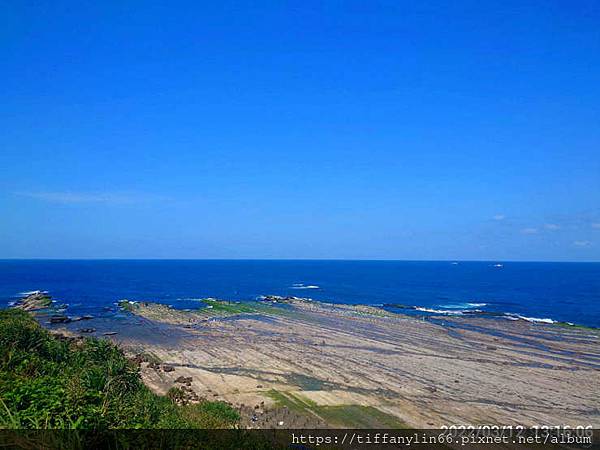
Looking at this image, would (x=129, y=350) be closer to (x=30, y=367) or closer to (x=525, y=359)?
(x=30, y=367)

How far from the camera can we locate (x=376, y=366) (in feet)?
124

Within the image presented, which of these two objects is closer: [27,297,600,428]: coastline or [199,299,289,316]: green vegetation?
[27,297,600,428]: coastline

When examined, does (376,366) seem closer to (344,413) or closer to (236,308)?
(344,413)

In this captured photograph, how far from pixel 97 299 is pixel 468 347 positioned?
77146 mm

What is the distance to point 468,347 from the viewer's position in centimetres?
4778

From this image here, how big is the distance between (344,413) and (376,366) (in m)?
13.0

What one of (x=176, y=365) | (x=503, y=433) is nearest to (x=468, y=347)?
(x=503, y=433)

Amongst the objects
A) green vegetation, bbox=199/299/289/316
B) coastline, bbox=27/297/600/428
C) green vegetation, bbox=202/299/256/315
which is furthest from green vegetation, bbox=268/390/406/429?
green vegetation, bbox=202/299/256/315

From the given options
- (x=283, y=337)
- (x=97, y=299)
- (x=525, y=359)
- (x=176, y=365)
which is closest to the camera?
(x=176, y=365)

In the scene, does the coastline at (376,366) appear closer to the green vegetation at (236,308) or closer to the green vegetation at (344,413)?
the green vegetation at (344,413)

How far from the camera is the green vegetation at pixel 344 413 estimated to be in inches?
950

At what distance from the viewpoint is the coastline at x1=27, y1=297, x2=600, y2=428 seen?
87.2ft

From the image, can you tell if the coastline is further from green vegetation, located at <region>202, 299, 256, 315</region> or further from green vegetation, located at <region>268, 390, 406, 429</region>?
green vegetation, located at <region>202, 299, 256, 315</region>

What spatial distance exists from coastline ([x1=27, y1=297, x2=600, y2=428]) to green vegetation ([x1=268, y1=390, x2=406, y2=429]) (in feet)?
0.23
